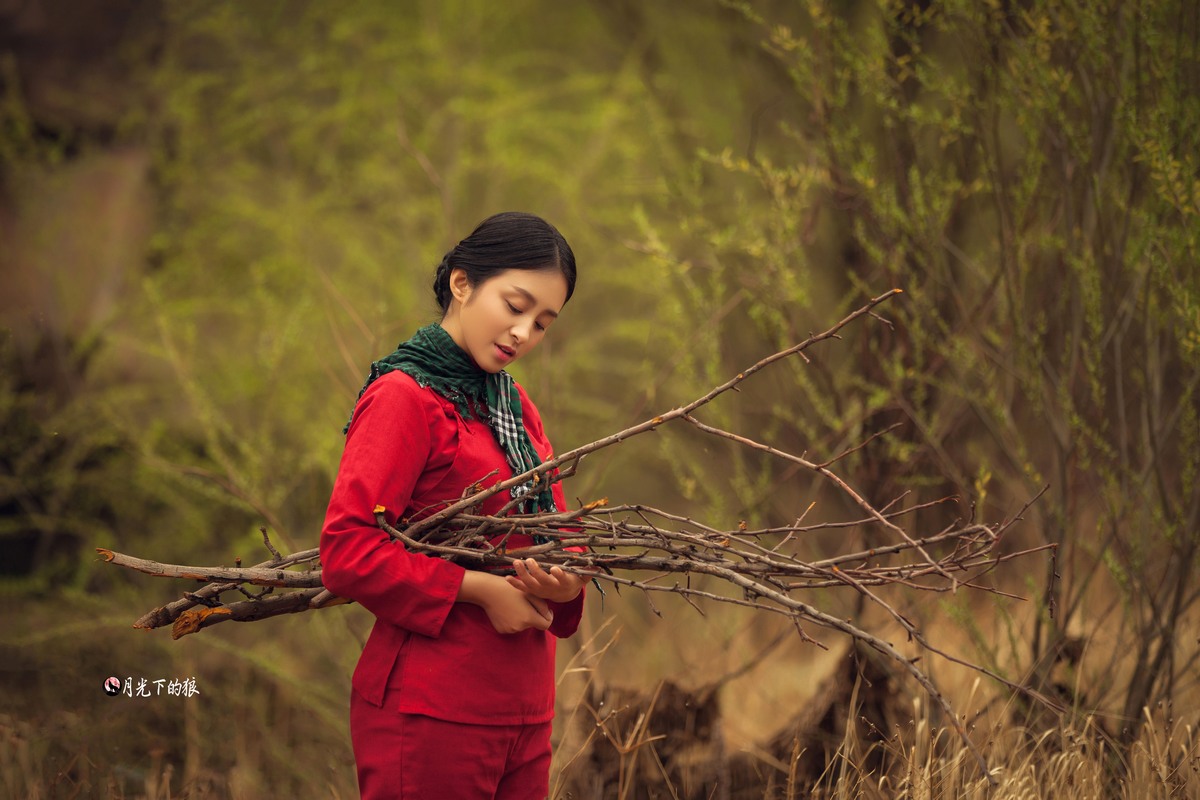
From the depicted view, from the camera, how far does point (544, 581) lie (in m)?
1.64

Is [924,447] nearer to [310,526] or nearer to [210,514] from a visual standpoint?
[310,526]

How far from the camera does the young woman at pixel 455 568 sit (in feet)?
5.34

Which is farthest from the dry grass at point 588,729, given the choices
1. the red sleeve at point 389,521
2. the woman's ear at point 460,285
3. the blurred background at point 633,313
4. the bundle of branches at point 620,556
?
the woman's ear at point 460,285

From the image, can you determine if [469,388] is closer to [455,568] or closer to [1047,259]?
[455,568]

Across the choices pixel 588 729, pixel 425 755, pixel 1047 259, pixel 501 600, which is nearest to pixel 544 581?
pixel 501 600

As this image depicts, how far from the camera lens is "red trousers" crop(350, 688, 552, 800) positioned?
1.67m

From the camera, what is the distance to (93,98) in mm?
6660

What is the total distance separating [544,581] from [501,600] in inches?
3.4

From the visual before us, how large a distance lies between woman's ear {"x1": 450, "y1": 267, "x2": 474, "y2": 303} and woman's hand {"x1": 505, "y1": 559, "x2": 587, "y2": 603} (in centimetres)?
48

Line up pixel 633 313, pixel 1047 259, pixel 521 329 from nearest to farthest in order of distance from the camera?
1. pixel 521 329
2. pixel 1047 259
3. pixel 633 313

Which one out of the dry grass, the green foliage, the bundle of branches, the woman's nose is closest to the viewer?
the bundle of branches

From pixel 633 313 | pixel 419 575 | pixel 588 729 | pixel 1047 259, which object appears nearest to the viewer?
pixel 419 575

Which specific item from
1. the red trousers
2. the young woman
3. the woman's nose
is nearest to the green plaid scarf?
the young woman

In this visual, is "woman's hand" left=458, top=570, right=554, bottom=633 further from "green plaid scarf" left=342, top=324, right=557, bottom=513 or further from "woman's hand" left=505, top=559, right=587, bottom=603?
"green plaid scarf" left=342, top=324, right=557, bottom=513
